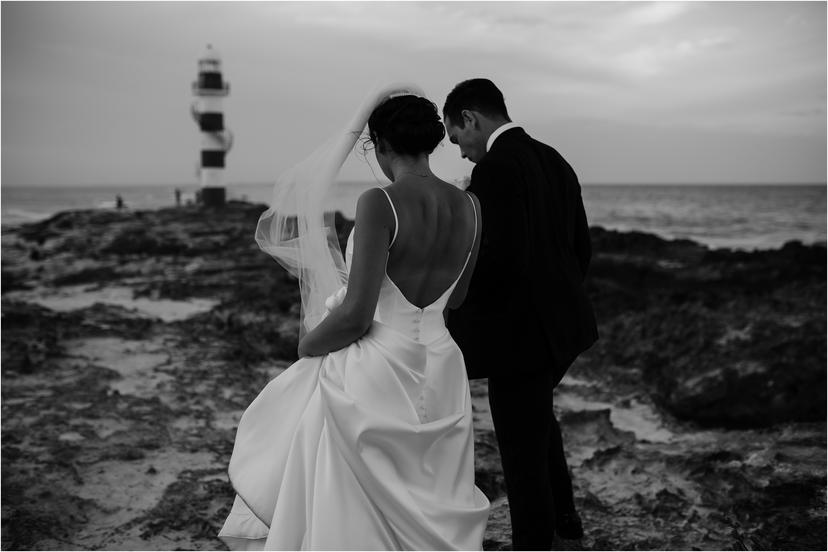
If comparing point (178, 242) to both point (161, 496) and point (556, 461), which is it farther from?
point (556, 461)

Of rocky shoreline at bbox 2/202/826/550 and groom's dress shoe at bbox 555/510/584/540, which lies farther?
rocky shoreline at bbox 2/202/826/550

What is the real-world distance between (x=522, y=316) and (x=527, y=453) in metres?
0.55

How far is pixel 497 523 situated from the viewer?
12.1ft

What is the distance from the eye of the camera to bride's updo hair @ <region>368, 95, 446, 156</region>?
7.55 ft

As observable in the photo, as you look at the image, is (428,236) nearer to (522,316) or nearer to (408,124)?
(408,124)

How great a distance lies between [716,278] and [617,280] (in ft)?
5.48

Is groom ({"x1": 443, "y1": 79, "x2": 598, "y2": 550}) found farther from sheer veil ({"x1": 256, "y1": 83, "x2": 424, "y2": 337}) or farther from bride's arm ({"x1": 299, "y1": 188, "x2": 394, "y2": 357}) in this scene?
bride's arm ({"x1": 299, "y1": 188, "x2": 394, "y2": 357})

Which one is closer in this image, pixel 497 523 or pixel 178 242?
pixel 497 523

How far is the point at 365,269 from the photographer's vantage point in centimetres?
221

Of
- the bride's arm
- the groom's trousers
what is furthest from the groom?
the bride's arm

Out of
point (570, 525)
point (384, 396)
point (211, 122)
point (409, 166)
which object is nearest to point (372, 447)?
point (384, 396)

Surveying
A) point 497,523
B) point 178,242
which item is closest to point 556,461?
point 497,523

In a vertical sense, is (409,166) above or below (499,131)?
below

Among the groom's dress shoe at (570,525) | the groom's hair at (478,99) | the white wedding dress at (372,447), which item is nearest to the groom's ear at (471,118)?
the groom's hair at (478,99)
